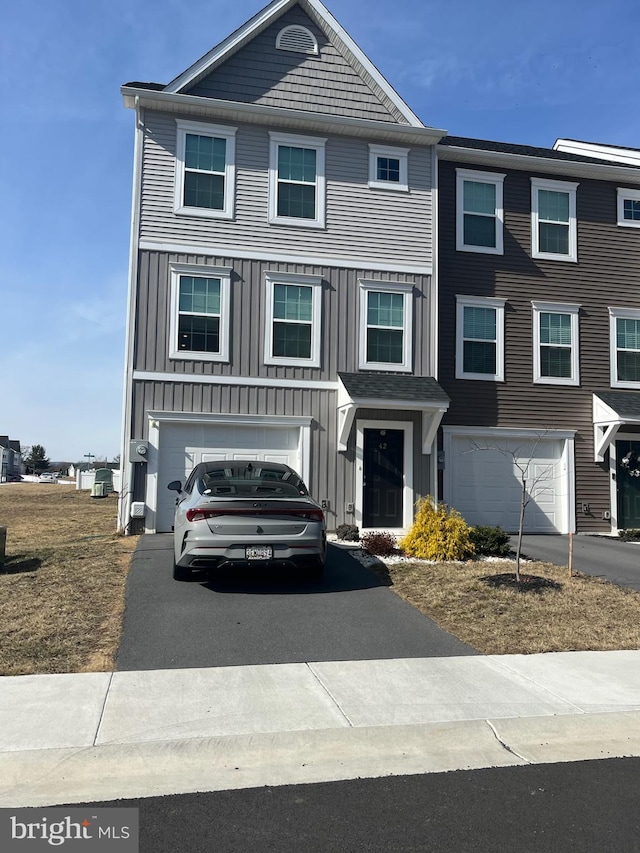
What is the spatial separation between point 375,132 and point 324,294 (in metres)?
3.72

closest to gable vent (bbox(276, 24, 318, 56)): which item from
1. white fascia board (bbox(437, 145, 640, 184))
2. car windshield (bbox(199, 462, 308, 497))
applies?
white fascia board (bbox(437, 145, 640, 184))

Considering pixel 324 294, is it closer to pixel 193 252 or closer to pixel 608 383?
pixel 193 252

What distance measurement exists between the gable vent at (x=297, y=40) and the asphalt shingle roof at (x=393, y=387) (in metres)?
7.06

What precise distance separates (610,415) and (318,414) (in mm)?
6688

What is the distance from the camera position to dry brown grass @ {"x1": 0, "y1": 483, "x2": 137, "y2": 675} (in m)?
6.39

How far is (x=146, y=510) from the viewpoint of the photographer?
45.3 feet

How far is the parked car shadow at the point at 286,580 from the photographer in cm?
913

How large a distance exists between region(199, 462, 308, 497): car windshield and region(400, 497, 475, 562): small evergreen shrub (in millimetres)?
2785

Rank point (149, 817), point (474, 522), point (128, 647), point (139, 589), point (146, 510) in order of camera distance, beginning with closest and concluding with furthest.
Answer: point (149, 817), point (128, 647), point (139, 589), point (146, 510), point (474, 522)

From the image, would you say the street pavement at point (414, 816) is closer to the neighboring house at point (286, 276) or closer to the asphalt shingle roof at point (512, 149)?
the neighboring house at point (286, 276)

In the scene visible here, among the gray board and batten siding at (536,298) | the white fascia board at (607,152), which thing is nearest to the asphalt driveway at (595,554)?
the gray board and batten siding at (536,298)

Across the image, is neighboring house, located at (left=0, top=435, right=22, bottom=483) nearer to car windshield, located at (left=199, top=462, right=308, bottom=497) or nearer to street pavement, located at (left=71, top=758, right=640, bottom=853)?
car windshield, located at (left=199, top=462, right=308, bottom=497)

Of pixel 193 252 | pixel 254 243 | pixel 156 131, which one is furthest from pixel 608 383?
pixel 156 131

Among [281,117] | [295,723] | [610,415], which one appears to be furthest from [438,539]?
[281,117]
